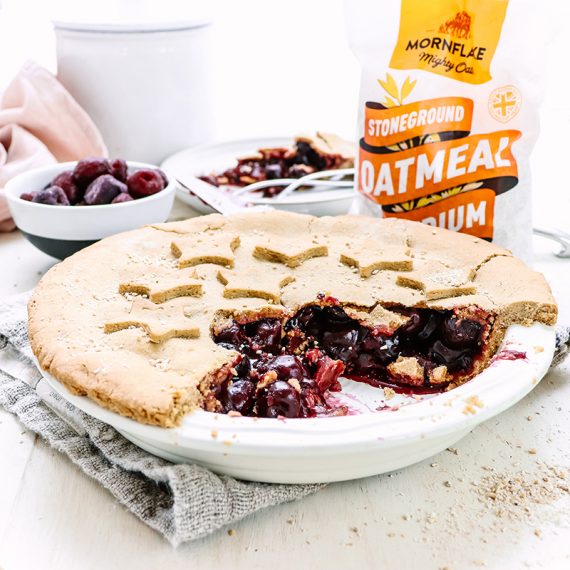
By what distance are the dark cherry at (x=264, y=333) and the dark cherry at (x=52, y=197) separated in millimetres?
838

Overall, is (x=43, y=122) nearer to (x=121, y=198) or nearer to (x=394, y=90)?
(x=121, y=198)

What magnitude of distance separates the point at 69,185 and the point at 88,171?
2.8 inches

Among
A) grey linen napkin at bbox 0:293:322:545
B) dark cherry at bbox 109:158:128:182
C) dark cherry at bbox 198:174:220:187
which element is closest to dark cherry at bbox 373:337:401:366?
grey linen napkin at bbox 0:293:322:545

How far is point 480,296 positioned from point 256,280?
53 centimetres

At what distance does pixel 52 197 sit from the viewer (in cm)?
227

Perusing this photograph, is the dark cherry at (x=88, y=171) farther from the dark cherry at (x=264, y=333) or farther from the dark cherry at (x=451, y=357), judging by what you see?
the dark cherry at (x=451, y=357)

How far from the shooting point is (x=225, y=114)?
4250 mm

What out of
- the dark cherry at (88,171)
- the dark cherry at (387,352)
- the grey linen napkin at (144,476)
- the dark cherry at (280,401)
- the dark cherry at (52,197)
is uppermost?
the dark cherry at (88,171)

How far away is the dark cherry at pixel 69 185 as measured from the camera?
2.34 meters

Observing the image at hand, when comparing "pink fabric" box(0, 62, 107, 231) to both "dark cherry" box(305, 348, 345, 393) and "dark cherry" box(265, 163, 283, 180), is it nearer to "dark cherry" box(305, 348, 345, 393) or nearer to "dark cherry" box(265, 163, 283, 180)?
"dark cherry" box(265, 163, 283, 180)

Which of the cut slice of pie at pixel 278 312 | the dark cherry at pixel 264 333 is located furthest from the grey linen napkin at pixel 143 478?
the dark cherry at pixel 264 333

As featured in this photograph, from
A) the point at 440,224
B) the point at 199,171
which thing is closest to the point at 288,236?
the point at 440,224

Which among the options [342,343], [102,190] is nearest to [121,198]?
[102,190]

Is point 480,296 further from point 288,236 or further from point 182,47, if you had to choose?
point 182,47
